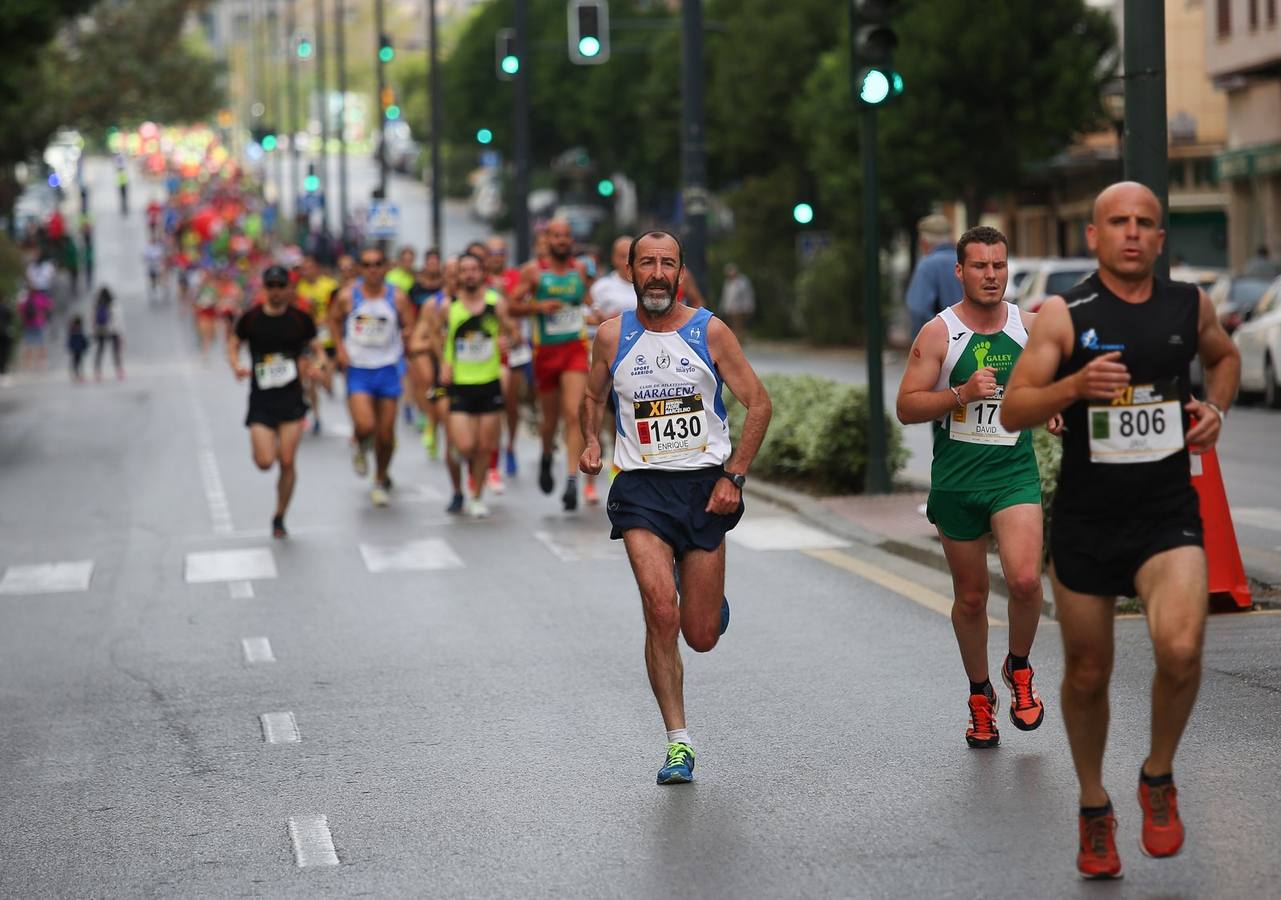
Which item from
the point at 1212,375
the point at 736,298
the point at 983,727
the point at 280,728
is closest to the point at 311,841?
the point at 280,728

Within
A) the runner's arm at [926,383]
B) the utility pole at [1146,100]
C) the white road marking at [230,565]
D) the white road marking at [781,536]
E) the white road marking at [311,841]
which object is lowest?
the white road marking at [311,841]

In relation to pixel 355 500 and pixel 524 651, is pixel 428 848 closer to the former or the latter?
pixel 524 651

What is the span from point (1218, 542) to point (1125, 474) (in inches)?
196

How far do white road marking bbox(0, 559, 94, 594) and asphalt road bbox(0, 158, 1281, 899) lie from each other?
0.16 ft

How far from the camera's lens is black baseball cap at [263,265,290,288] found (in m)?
16.5

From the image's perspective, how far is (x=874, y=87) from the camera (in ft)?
51.9

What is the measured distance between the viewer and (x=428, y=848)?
7.07m

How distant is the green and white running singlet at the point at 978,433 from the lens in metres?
8.23

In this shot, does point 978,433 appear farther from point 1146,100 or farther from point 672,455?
point 1146,100

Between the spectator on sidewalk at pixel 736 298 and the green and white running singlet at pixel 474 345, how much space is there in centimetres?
3260

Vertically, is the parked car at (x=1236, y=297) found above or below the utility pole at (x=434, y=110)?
below

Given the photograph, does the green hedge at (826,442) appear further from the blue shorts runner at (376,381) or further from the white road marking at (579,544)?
the blue shorts runner at (376,381)

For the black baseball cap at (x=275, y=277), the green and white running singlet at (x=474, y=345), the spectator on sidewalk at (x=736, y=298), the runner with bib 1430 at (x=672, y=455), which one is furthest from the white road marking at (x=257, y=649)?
the spectator on sidewalk at (x=736, y=298)

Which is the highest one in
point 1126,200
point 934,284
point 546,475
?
point 1126,200
